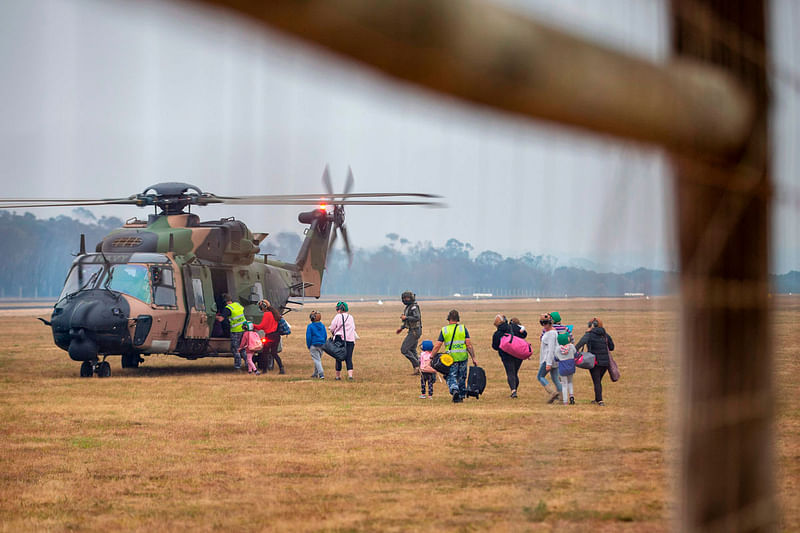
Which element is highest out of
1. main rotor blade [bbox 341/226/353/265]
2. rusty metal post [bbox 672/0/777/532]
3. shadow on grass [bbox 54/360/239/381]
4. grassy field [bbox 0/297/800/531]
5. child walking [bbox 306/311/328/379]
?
main rotor blade [bbox 341/226/353/265]

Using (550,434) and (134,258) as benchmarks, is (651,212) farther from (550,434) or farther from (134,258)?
(134,258)

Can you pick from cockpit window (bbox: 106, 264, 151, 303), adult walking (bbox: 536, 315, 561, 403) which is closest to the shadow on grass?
cockpit window (bbox: 106, 264, 151, 303)

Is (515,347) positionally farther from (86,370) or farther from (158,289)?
(86,370)

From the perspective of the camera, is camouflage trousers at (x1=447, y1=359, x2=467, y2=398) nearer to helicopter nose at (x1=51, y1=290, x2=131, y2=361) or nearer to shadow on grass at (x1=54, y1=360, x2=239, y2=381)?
helicopter nose at (x1=51, y1=290, x2=131, y2=361)

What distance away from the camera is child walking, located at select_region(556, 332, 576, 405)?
11.5 m

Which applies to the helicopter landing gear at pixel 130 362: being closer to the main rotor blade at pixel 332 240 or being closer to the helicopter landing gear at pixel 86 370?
the helicopter landing gear at pixel 86 370

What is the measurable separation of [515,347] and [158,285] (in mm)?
6888

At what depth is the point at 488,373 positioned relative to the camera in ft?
59.1

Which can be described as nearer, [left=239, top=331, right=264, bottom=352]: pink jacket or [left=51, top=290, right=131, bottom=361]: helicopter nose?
[left=51, top=290, right=131, bottom=361]: helicopter nose

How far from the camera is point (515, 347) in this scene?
12.3m

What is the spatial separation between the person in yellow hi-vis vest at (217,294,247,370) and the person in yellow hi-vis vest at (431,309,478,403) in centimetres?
564

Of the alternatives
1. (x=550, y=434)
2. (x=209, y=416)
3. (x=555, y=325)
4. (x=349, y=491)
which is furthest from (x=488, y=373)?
(x=550, y=434)

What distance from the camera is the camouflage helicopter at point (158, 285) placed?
15703mm

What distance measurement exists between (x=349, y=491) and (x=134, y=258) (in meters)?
10.4
